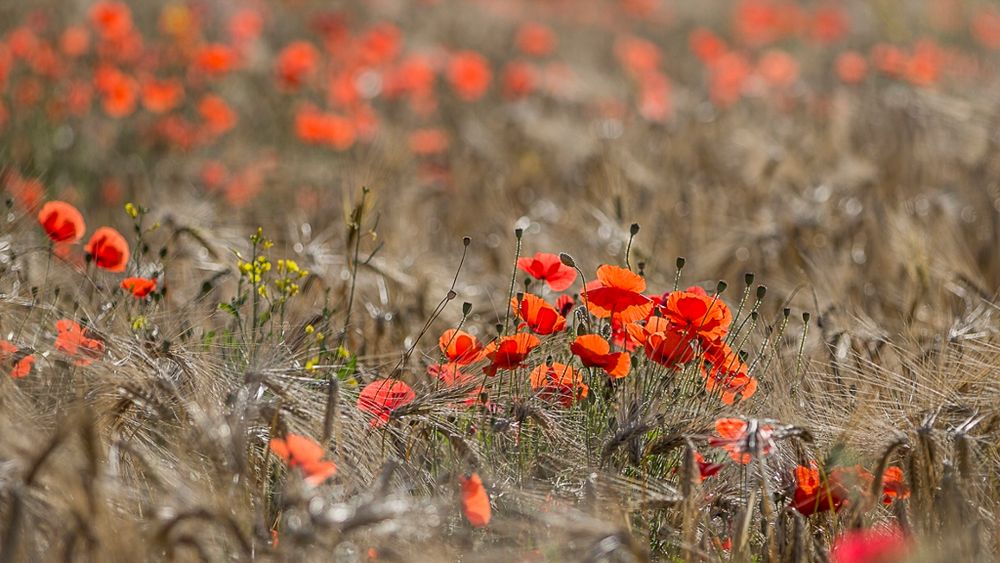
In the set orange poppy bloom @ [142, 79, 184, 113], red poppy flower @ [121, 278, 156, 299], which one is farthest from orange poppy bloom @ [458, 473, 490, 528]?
orange poppy bloom @ [142, 79, 184, 113]

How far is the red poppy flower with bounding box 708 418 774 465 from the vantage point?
196 cm

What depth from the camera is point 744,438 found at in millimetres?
1994

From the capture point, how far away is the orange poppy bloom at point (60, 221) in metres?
2.60

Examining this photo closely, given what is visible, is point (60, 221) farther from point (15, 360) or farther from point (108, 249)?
point (15, 360)

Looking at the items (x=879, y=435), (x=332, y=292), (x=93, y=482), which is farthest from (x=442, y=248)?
(x=93, y=482)

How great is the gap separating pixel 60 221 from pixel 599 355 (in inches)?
47.3

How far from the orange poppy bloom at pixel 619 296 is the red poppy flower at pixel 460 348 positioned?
0.23 meters

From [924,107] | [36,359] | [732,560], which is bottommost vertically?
[732,560]

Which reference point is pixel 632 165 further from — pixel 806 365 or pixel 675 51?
pixel 675 51

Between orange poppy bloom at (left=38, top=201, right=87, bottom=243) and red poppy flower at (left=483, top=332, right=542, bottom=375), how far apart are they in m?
0.97

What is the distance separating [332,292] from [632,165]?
192cm

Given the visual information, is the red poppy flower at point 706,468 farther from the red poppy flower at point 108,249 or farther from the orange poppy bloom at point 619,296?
the red poppy flower at point 108,249

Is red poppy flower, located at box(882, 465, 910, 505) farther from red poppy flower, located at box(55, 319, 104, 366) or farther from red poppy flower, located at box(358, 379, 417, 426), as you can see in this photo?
red poppy flower, located at box(55, 319, 104, 366)

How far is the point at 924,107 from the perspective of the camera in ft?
14.6
